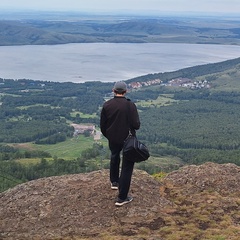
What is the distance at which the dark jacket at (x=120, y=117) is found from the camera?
39.0 ft

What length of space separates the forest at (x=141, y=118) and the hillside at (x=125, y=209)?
126 feet

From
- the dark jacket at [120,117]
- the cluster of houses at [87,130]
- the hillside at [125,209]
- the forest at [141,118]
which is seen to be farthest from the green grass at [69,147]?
the dark jacket at [120,117]

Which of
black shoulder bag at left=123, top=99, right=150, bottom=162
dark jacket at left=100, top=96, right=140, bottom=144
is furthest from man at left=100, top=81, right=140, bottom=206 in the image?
black shoulder bag at left=123, top=99, right=150, bottom=162

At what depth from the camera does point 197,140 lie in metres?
93.9

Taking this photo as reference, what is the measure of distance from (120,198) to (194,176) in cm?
395

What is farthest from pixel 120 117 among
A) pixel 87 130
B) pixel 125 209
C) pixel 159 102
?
pixel 159 102

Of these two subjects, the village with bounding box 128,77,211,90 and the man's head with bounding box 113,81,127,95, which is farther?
the village with bounding box 128,77,211,90

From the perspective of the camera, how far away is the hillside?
37.1 ft

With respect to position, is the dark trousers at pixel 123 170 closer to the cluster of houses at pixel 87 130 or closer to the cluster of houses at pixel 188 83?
the cluster of houses at pixel 87 130

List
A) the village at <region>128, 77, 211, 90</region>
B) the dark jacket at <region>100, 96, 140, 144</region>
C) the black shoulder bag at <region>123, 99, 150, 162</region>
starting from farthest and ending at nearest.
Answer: the village at <region>128, 77, 211, 90</region> → the dark jacket at <region>100, 96, 140, 144</region> → the black shoulder bag at <region>123, 99, 150, 162</region>

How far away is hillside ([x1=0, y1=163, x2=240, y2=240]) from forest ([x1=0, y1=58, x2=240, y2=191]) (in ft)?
126

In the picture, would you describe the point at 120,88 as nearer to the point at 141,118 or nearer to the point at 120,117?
the point at 120,117

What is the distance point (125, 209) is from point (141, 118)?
106887mm

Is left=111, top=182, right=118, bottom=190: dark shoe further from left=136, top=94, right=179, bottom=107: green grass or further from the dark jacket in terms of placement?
left=136, top=94, right=179, bottom=107: green grass
